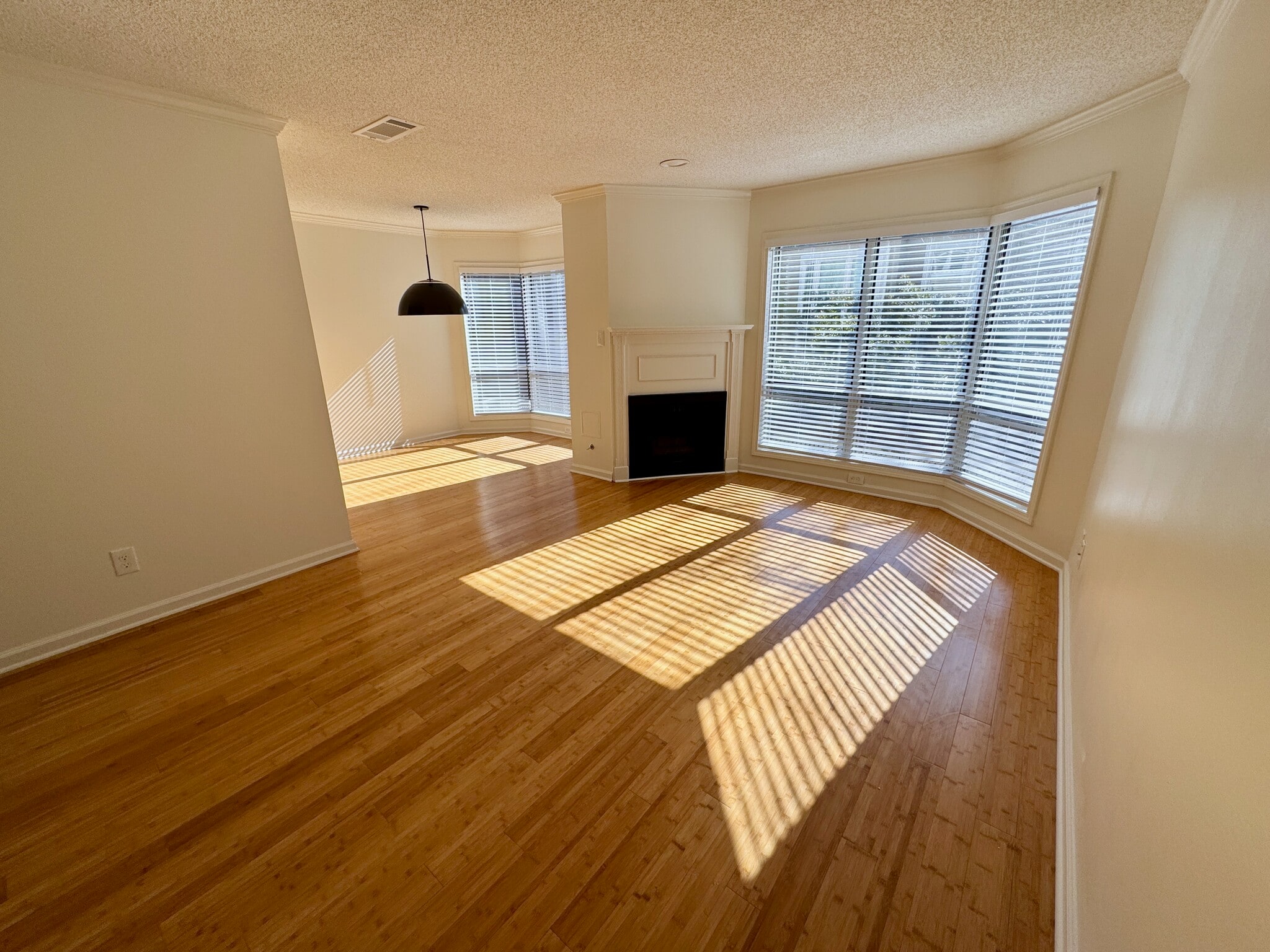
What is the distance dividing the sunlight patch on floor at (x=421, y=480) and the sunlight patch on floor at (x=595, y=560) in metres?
1.96

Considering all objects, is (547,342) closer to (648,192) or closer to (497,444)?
(497,444)

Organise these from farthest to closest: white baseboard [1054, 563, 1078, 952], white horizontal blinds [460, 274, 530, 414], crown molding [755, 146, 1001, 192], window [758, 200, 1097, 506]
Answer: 1. white horizontal blinds [460, 274, 530, 414]
2. crown molding [755, 146, 1001, 192]
3. window [758, 200, 1097, 506]
4. white baseboard [1054, 563, 1078, 952]

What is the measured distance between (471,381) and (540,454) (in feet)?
5.70

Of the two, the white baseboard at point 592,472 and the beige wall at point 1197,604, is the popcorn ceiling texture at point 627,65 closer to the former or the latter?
the beige wall at point 1197,604

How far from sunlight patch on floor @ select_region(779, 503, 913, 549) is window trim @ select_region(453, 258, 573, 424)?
3112 millimetres

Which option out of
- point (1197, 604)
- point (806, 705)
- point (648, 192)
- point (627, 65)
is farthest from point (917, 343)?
point (1197, 604)

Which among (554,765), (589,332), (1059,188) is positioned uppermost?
(1059,188)

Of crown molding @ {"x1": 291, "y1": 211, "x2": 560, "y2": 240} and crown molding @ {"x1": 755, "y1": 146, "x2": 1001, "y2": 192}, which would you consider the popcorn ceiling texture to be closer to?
crown molding @ {"x1": 755, "y1": 146, "x2": 1001, "y2": 192}

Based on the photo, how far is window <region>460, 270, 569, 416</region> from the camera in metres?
6.39

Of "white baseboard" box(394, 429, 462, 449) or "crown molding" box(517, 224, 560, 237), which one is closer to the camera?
"crown molding" box(517, 224, 560, 237)

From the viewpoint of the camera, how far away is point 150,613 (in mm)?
2598

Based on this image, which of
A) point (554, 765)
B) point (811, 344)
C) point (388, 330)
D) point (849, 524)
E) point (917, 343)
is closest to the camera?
point (554, 765)

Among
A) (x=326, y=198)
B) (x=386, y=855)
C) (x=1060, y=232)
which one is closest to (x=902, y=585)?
(x=1060, y=232)

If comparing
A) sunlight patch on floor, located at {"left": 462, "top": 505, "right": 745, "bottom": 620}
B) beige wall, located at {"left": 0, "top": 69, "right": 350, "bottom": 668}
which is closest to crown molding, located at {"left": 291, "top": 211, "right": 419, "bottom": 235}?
beige wall, located at {"left": 0, "top": 69, "right": 350, "bottom": 668}
